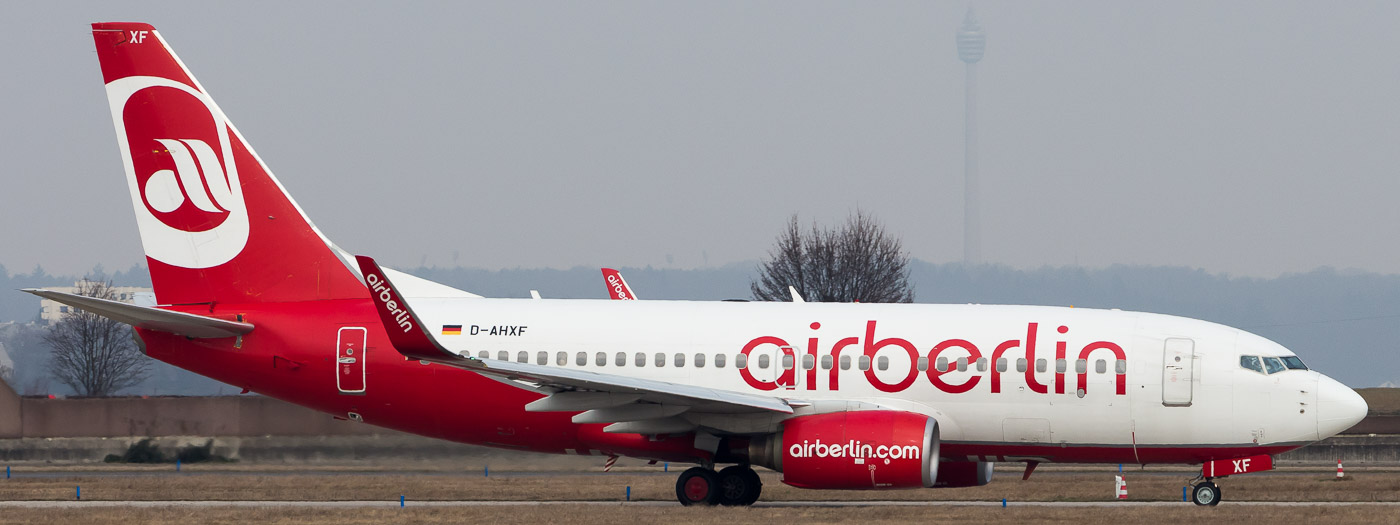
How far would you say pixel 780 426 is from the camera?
79.5ft

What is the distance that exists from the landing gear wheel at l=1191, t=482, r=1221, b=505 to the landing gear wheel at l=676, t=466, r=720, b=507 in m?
7.32

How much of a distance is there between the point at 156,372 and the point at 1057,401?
91.9 m

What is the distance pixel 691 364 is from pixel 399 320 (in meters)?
5.15

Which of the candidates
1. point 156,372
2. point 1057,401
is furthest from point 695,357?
point 156,372

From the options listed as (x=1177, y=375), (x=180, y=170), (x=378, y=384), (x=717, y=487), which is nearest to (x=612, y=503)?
(x=717, y=487)

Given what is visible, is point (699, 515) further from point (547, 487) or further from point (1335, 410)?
point (1335, 410)

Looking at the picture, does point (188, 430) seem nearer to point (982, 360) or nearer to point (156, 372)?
point (982, 360)

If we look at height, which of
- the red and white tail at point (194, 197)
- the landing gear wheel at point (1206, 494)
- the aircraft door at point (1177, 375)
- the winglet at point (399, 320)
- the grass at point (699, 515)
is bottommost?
the grass at point (699, 515)

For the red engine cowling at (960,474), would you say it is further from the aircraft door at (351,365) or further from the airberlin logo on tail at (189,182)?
the airberlin logo on tail at (189,182)

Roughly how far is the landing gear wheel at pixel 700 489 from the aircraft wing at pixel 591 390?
1059 millimetres

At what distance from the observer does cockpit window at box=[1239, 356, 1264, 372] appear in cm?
2434

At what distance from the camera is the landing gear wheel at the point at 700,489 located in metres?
24.9

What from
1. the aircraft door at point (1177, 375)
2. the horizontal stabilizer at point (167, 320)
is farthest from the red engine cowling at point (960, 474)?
the horizontal stabilizer at point (167, 320)

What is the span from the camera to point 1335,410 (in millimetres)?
24078
